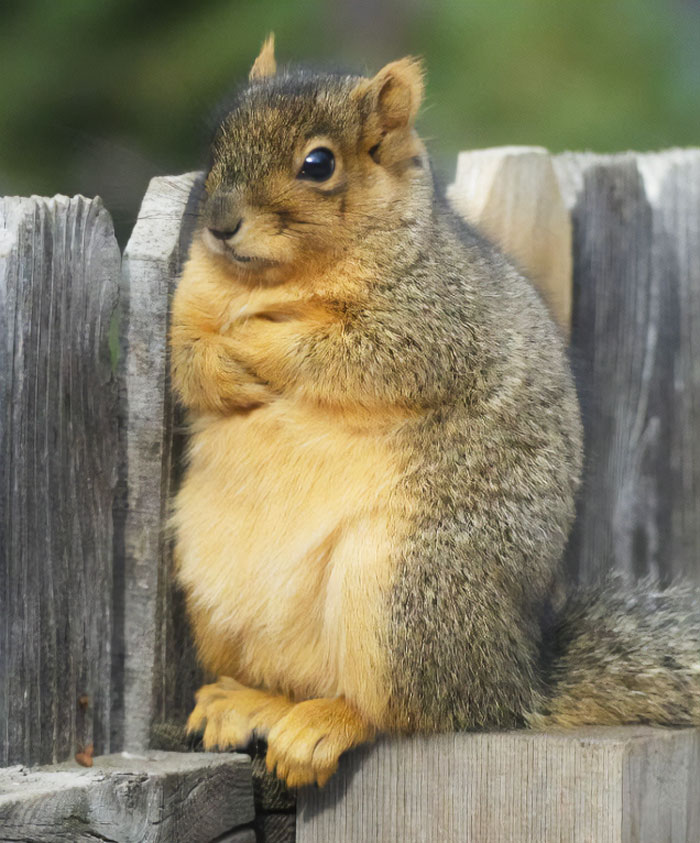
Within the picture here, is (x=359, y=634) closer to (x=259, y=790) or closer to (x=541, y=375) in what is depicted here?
(x=259, y=790)

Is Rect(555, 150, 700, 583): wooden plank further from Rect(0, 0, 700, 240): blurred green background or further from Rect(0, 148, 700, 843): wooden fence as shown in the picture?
Rect(0, 148, 700, 843): wooden fence

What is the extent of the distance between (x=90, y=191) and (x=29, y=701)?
2.05 ft

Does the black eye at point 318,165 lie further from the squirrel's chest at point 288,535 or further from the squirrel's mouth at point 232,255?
the squirrel's chest at point 288,535

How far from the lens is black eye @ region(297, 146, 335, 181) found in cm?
147

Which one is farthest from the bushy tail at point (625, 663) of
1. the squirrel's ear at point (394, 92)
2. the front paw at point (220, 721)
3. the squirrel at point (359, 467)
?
the squirrel's ear at point (394, 92)

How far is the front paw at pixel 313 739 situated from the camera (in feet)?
4.75

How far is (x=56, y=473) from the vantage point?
1422 millimetres

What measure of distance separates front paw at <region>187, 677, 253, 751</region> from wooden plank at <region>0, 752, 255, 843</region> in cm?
2

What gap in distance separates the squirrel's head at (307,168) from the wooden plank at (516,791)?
0.66 m

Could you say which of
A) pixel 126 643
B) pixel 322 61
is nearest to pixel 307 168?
pixel 322 61

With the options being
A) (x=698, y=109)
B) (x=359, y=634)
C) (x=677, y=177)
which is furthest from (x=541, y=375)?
(x=698, y=109)

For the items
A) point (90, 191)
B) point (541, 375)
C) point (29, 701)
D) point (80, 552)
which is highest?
A: point (90, 191)

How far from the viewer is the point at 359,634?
1.43m

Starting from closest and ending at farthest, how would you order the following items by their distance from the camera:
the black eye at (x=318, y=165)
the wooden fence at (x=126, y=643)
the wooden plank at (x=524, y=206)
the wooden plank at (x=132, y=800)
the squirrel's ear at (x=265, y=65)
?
the wooden plank at (x=132, y=800), the wooden fence at (x=126, y=643), the black eye at (x=318, y=165), the squirrel's ear at (x=265, y=65), the wooden plank at (x=524, y=206)
